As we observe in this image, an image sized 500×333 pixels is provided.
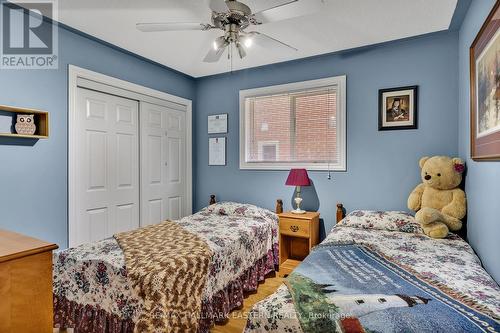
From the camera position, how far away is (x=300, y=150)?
137 inches

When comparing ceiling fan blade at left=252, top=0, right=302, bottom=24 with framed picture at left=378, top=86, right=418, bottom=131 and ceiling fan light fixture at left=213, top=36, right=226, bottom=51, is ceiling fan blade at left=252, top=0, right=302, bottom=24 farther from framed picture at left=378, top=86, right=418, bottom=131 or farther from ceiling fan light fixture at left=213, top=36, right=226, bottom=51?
framed picture at left=378, top=86, right=418, bottom=131

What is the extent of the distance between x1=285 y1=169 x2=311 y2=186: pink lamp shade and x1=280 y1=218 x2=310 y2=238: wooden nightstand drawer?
1.34ft

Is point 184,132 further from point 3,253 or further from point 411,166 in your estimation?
point 3,253

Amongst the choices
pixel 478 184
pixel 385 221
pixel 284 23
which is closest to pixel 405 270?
pixel 478 184

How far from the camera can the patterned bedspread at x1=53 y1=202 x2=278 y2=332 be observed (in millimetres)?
1706

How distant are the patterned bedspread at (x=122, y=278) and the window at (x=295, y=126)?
3.45 feet

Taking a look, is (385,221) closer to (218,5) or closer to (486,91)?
(486,91)

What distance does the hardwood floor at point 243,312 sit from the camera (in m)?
2.09

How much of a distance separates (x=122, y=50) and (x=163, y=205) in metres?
1.92

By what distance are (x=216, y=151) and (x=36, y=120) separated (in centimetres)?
210

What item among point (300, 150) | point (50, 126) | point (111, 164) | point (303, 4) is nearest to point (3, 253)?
point (303, 4)

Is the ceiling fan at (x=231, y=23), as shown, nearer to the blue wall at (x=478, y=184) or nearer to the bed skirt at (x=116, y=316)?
the blue wall at (x=478, y=184)

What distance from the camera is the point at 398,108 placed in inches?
114

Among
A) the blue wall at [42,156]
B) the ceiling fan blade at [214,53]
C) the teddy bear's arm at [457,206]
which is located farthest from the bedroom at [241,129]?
the ceiling fan blade at [214,53]
